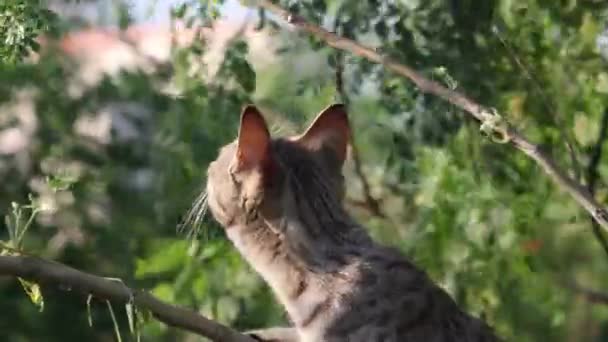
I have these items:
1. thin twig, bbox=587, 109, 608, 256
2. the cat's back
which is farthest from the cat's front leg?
thin twig, bbox=587, 109, 608, 256

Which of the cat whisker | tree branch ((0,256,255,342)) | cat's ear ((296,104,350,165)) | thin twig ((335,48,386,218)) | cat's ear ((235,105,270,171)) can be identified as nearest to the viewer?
tree branch ((0,256,255,342))

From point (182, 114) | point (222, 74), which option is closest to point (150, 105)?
point (182, 114)

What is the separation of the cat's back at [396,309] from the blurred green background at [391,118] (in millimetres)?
439

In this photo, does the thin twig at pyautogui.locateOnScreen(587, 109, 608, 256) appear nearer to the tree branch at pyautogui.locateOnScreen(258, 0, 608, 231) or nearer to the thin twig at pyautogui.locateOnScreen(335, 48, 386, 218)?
the thin twig at pyautogui.locateOnScreen(335, 48, 386, 218)

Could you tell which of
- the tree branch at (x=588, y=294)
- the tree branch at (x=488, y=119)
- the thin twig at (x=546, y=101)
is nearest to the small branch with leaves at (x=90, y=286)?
the tree branch at (x=488, y=119)

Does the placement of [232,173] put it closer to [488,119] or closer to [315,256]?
[315,256]

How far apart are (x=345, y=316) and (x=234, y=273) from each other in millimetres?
898

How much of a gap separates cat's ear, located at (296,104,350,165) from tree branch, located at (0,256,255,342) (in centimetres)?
64

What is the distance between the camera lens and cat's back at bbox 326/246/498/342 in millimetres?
2275

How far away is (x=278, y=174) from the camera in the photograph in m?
2.37

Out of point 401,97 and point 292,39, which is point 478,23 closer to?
point 401,97

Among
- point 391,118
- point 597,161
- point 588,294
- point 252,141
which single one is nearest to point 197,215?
point 252,141

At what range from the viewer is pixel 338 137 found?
2.51 metres

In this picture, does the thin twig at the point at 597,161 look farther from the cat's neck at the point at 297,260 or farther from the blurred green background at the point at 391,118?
the cat's neck at the point at 297,260
